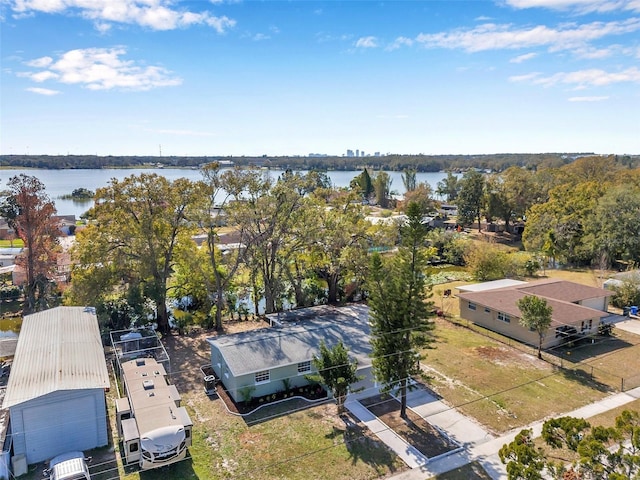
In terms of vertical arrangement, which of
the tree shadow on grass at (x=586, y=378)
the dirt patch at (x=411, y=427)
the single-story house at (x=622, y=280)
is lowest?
the dirt patch at (x=411, y=427)

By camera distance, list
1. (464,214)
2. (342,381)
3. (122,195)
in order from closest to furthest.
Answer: (342,381)
(122,195)
(464,214)

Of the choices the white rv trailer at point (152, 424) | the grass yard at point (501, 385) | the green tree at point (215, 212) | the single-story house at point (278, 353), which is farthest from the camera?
the green tree at point (215, 212)

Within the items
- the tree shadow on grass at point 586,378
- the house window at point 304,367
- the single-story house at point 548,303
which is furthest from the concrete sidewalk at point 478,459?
the single-story house at point 548,303

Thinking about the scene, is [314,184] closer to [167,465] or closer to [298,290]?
[298,290]

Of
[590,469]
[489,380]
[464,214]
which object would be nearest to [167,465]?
[590,469]

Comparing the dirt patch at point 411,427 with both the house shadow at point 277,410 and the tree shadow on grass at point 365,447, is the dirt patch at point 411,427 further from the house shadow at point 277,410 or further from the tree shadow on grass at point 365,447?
the house shadow at point 277,410

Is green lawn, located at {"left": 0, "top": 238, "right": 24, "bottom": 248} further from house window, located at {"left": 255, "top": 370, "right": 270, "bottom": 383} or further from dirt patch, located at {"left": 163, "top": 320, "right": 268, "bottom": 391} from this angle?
house window, located at {"left": 255, "top": 370, "right": 270, "bottom": 383}

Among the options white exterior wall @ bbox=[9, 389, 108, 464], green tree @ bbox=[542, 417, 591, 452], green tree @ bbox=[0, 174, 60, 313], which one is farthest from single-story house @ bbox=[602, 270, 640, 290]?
green tree @ bbox=[0, 174, 60, 313]
